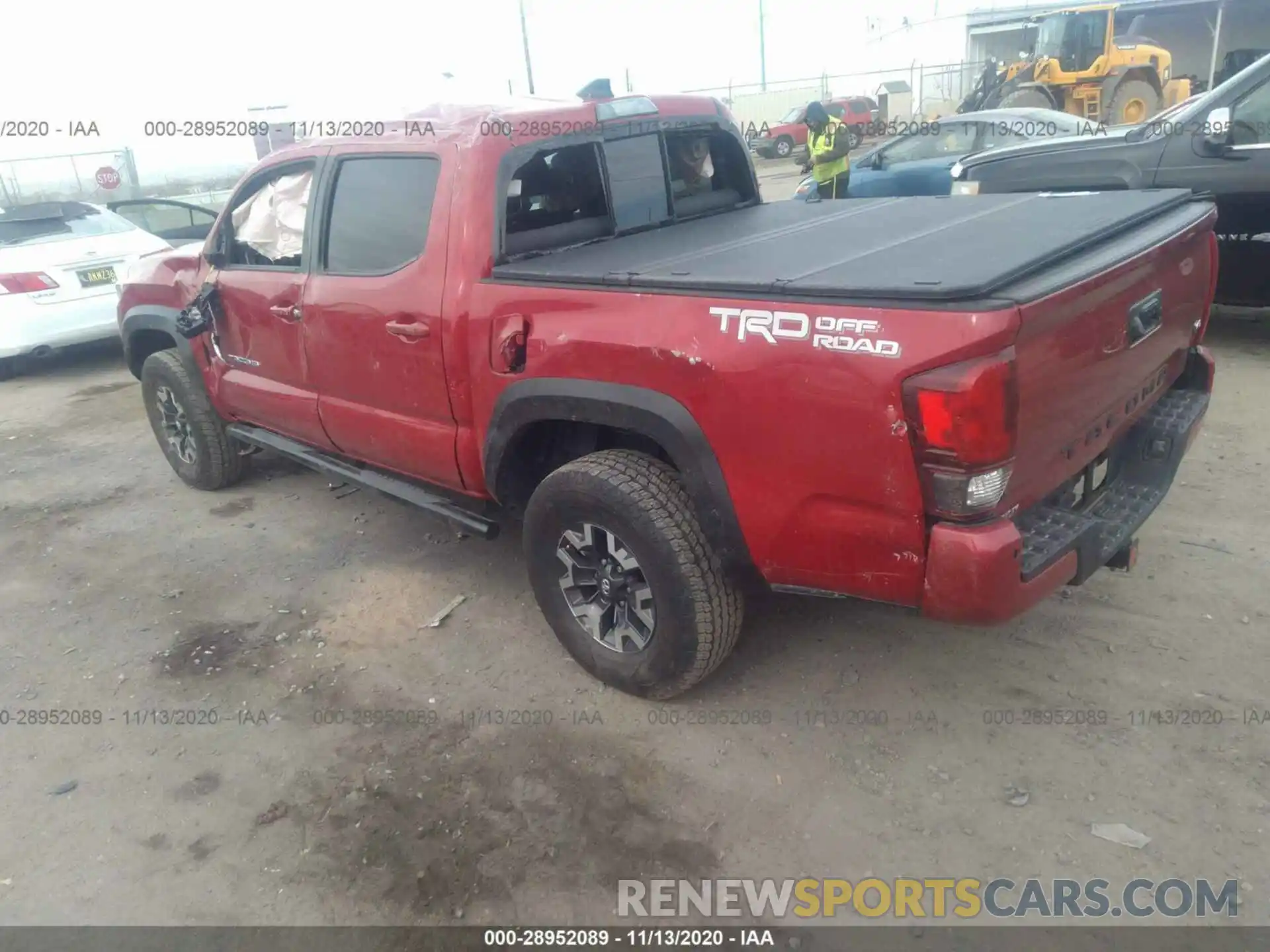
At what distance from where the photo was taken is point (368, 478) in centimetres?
398

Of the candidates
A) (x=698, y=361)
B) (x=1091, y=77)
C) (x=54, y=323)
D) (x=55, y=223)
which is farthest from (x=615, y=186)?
(x=1091, y=77)

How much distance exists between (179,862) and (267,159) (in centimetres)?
298

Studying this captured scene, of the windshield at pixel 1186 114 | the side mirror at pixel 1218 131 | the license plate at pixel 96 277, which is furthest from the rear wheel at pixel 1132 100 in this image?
the license plate at pixel 96 277

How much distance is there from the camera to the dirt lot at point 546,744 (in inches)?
97.5

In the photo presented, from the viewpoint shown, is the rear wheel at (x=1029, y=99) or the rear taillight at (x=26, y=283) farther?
the rear wheel at (x=1029, y=99)

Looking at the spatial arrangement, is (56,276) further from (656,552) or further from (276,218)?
(656,552)

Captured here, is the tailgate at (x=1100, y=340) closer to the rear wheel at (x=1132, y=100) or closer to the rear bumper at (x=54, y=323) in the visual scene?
the rear bumper at (x=54, y=323)

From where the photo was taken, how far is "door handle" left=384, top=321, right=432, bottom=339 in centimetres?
325

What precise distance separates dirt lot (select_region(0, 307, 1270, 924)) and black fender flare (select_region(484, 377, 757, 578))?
0.74 meters

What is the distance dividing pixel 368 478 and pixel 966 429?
8.88ft

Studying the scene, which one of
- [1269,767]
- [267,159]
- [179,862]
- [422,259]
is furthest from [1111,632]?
[267,159]

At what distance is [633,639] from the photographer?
3.07 m

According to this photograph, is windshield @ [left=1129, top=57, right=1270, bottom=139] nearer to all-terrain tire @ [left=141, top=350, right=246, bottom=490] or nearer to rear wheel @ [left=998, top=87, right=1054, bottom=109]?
all-terrain tire @ [left=141, top=350, right=246, bottom=490]

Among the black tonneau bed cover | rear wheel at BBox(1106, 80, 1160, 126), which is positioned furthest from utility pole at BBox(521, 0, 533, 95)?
the black tonneau bed cover
